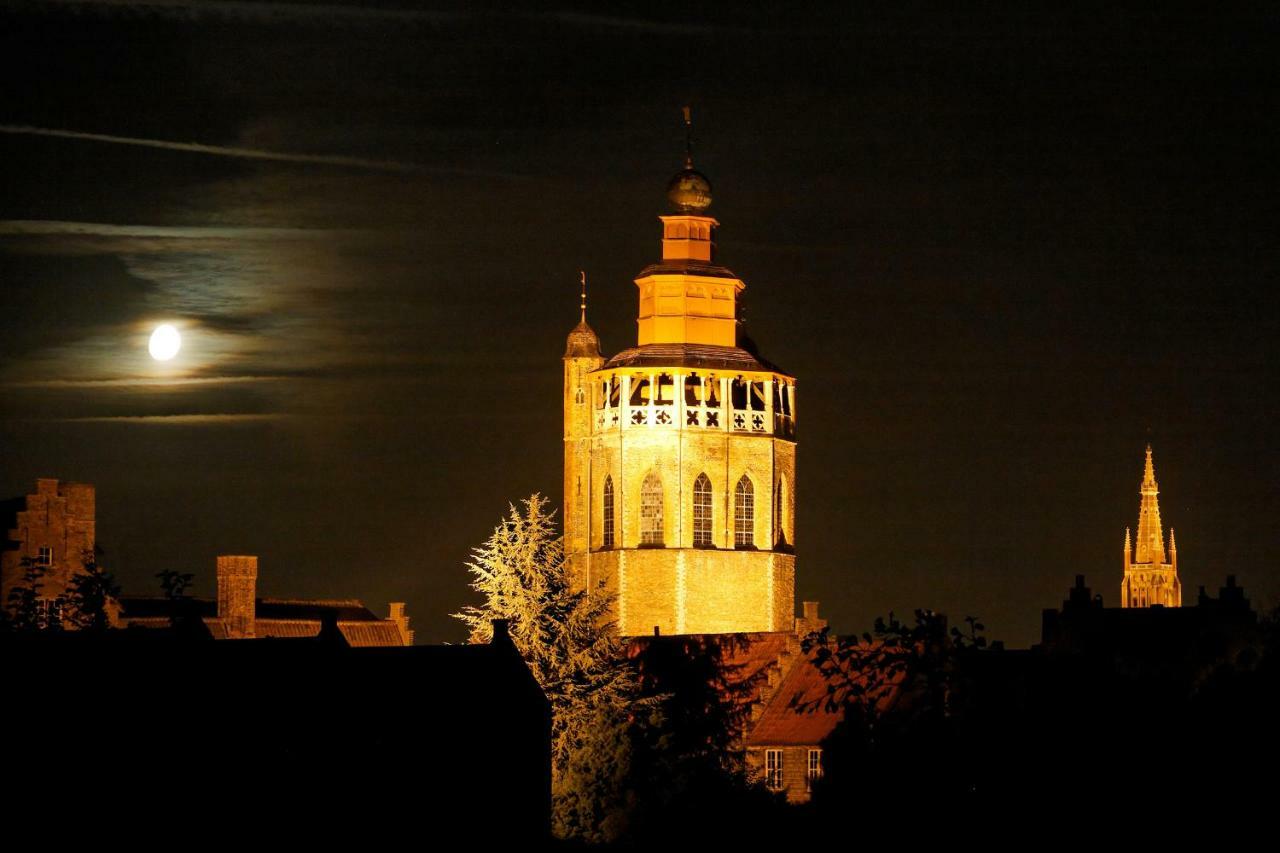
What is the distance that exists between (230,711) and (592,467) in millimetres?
50169

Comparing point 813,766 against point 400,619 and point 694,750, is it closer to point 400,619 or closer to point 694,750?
point 694,750

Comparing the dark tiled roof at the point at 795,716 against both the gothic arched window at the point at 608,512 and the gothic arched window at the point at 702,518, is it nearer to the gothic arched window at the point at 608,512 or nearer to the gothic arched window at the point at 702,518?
the gothic arched window at the point at 702,518

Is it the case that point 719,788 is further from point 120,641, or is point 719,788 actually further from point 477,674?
point 120,641

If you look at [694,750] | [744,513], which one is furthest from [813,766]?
[744,513]

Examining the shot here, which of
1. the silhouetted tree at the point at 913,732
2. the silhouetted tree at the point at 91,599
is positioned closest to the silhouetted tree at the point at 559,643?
the silhouetted tree at the point at 91,599

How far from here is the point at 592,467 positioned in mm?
110250

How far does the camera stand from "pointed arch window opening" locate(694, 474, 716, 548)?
108 m

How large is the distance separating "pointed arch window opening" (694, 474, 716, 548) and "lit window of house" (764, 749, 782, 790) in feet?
83.5

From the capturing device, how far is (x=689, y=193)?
113562 millimetres

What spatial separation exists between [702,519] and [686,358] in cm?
586

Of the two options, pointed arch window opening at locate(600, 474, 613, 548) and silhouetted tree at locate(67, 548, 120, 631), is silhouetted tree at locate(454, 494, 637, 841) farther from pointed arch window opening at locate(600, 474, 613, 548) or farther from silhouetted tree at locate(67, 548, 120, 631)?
pointed arch window opening at locate(600, 474, 613, 548)

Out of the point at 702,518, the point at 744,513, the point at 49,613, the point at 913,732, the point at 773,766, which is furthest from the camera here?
the point at 744,513

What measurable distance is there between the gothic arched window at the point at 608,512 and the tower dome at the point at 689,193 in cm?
1119

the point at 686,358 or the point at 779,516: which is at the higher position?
the point at 686,358
